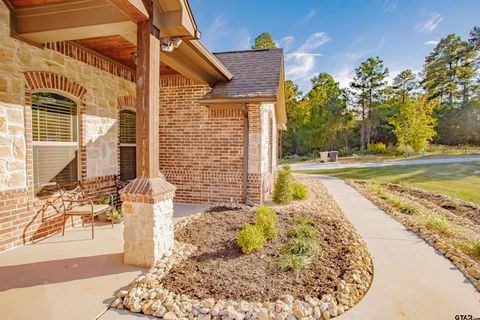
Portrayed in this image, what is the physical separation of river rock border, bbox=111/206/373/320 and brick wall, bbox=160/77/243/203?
3866mm

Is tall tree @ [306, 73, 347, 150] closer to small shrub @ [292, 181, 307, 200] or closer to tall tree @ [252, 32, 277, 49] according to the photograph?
tall tree @ [252, 32, 277, 49]

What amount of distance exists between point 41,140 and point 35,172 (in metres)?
0.55

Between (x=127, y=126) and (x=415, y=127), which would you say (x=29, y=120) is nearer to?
(x=127, y=126)

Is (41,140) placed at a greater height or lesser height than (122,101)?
lesser

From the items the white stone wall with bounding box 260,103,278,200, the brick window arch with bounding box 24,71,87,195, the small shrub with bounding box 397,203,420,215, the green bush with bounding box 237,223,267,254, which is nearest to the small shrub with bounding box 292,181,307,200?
the white stone wall with bounding box 260,103,278,200

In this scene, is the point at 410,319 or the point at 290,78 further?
the point at 290,78

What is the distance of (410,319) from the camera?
2.27m

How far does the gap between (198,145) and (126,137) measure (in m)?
1.84

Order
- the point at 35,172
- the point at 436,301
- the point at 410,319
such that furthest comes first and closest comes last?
the point at 35,172 < the point at 436,301 < the point at 410,319

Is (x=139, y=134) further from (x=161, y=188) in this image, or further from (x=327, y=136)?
(x=327, y=136)

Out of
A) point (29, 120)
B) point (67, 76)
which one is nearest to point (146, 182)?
point (29, 120)

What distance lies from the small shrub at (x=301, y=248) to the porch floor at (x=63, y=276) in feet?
6.72

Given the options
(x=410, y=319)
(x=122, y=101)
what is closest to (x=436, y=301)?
(x=410, y=319)

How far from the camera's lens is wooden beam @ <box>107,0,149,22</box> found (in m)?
2.71
